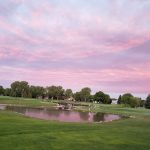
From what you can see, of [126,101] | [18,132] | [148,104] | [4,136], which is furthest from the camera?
[126,101]

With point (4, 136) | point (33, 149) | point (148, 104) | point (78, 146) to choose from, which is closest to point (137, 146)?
point (78, 146)

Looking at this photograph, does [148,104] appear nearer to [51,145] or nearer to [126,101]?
[126,101]

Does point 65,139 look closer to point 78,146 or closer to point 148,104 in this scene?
point 78,146

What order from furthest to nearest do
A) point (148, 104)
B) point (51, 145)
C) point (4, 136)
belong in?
point (148, 104)
point (4, 136)
point (51, 145)

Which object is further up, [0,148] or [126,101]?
[126,101]

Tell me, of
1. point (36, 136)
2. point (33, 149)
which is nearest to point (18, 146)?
point (33, 149)

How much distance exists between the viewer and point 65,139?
2775 centimetres

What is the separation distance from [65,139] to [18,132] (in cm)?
494

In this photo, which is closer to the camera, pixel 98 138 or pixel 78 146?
pixel 78 146

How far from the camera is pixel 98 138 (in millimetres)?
29922

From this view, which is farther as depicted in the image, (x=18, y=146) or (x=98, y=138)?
(x=98, y=138)

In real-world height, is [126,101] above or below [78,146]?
above

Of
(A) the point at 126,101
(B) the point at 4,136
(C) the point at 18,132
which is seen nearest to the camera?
(B) the point at 4,136

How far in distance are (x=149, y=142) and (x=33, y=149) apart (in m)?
12.7
